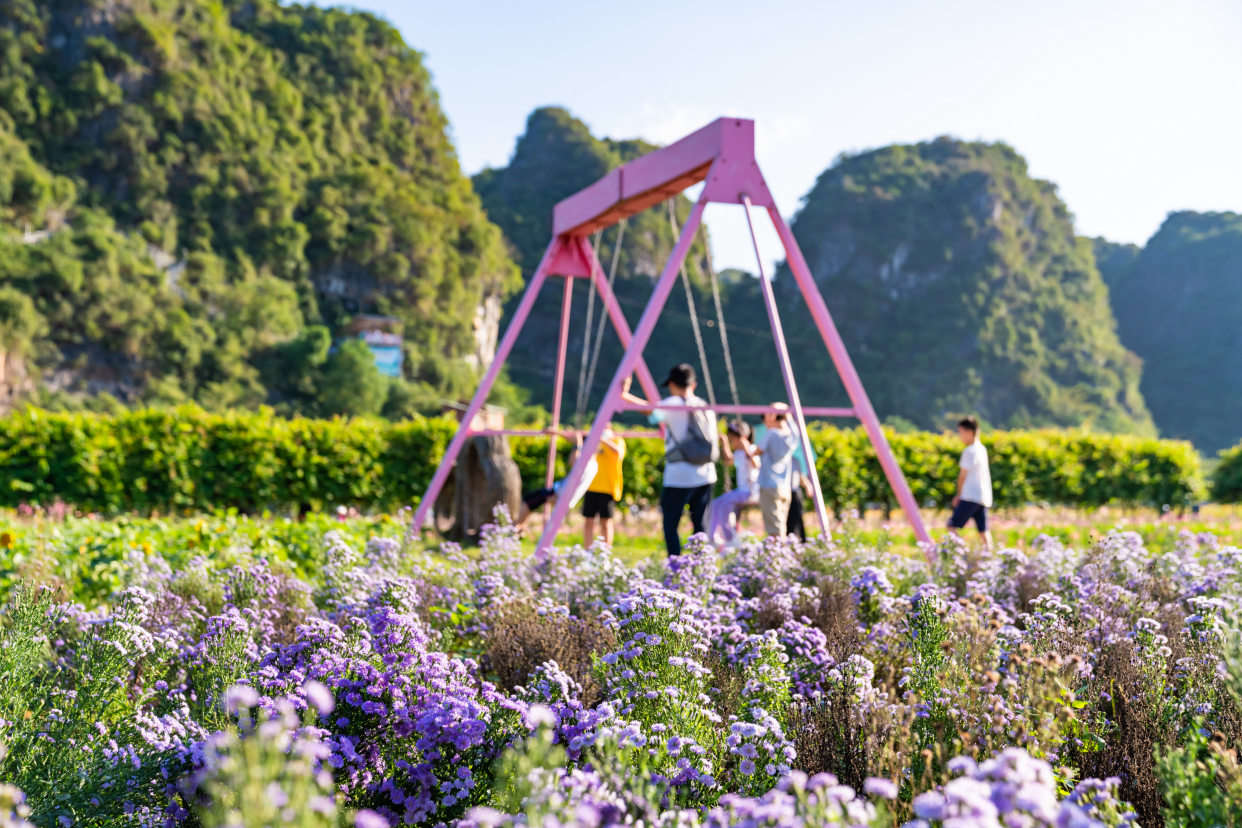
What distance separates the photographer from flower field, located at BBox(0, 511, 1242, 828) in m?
1.55

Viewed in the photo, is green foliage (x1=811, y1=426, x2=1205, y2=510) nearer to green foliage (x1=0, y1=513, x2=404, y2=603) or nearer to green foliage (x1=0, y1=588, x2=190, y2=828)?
green foliage (x1=0, y1=513, x2=404, y2=603)

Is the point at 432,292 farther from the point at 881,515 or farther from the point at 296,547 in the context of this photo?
the point at 296,547

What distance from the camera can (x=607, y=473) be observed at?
6.71m

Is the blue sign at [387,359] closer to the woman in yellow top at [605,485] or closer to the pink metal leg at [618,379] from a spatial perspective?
the woman in yellow top at [605,485]

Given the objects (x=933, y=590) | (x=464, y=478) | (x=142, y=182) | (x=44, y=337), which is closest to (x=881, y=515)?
(x=464, y=478)

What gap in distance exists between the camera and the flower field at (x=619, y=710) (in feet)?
5.09

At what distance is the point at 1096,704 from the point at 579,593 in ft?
7.19

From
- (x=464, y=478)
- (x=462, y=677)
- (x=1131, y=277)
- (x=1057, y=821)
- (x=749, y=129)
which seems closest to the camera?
(x=1057, y=821)

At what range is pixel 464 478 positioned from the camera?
8.75 meters

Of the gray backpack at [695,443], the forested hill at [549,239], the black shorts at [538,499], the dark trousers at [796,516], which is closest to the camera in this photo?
the gray backpack at [695,443]

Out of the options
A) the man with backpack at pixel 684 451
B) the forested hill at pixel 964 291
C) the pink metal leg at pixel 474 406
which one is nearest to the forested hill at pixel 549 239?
the forested hill at pixel 964 291

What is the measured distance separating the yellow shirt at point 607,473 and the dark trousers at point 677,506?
27.1 inches

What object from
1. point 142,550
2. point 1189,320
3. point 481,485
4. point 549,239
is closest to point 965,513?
point 481,485

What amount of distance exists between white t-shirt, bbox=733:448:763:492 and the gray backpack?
37.0 inches
